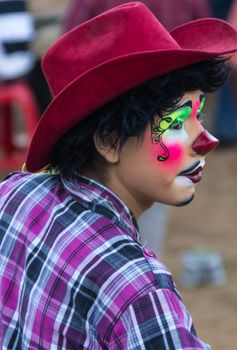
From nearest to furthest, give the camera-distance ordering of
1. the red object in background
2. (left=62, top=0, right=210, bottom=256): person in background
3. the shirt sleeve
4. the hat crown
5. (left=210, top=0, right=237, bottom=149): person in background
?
the shirt sleeve
the hat crown
(left=62, top=0, right=210, bottom=256): person in background
the red object in background
(left=210, top=0, right=237, bottom=149): person in background

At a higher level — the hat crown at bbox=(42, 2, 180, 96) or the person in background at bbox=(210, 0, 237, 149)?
the person in background at bbox=(210, 0, 237, 149)

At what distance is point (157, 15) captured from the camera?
411cm

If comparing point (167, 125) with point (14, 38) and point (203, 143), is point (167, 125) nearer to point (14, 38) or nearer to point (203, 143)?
point (203, 143)

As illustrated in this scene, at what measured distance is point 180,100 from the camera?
1976 millimetres

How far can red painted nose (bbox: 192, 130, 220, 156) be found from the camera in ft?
6.44

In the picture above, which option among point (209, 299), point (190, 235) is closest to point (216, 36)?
point (209, 299)

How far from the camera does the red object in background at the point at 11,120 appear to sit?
6641 mm

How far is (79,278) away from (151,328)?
176mm

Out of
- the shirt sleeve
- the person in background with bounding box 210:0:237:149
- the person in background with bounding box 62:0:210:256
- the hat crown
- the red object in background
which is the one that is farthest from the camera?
the person in background with bounding box 210:0:237:149

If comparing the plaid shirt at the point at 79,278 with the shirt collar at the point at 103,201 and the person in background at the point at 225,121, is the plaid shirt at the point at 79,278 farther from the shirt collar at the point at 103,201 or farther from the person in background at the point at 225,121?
the person in background at the point at 225,121

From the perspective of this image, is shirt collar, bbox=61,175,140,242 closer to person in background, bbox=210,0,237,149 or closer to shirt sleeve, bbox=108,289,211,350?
shirt sleeve, bbox=108,289,211,350

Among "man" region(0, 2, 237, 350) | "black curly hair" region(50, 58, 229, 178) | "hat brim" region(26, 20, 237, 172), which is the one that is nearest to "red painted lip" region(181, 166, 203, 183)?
"man" region(0, 2, 237, 350)

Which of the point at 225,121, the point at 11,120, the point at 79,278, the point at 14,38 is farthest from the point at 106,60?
the point at 225,121

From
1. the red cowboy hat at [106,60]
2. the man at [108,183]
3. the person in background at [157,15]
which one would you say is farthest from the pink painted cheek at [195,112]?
the person in background at [157,15]
